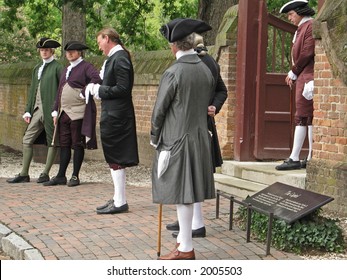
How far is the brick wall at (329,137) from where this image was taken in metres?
8.91

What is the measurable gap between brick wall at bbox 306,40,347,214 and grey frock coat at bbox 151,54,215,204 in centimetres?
293

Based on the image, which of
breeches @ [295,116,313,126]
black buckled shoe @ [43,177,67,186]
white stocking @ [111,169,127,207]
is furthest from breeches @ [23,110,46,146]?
breeches @ [295,116,313,126]

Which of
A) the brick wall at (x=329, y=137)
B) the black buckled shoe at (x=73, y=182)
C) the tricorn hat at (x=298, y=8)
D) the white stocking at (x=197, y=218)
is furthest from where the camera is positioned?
the black buckled shoe at (x=73, y=182)

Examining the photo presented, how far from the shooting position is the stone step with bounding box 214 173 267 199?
32.9ft

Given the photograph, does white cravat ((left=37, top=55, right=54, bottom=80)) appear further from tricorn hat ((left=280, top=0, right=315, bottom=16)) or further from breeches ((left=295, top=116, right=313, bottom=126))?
breeches ((left=295, top=116, right=313, bottom=126))

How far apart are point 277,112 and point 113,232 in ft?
14.2

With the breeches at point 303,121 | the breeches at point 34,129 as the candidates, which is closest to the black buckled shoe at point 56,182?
the breeches at point 34,129

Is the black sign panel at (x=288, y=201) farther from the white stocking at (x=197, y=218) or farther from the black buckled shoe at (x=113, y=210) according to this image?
the black buckled shoe at (x=113, y=210)

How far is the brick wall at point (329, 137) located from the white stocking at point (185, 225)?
2.85 metres

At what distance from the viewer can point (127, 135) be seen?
8812 mm

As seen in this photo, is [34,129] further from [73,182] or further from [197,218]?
[197,218]

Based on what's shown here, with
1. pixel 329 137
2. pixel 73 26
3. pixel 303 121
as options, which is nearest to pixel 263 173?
pixel 303 121

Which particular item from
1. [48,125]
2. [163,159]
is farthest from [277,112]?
[163,159]

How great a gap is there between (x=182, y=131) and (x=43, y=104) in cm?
563
